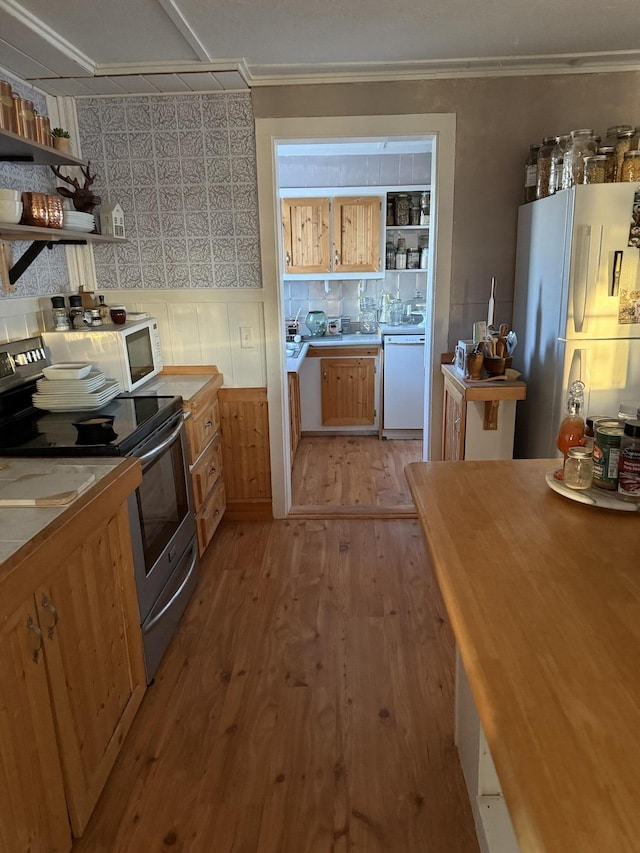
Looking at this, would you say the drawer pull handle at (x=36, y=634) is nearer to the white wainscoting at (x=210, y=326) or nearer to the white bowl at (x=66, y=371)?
the white bowl at (x=66, y=371)

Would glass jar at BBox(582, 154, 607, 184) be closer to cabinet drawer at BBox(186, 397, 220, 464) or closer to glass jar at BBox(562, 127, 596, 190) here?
glass jar at BBox(562, 127, 596, 190)

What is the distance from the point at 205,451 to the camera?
9.97ft

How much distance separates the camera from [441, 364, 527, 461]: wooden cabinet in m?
2.81


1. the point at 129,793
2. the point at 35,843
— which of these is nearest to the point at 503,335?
the point at 129,793

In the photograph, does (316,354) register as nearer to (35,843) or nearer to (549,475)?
(549,475)

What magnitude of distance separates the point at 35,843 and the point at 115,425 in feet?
4.16

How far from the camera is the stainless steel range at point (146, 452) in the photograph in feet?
6.49

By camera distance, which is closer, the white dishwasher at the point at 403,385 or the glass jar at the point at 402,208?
the white dishwasher at the point at 403,385

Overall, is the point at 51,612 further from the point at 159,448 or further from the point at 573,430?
the point at 573,430

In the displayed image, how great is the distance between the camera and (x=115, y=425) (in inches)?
84.9

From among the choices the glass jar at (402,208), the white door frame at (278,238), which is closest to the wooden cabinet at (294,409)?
the white door frame at (278,238)

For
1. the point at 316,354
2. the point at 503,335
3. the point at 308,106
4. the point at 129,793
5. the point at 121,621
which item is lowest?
the point at 129,793

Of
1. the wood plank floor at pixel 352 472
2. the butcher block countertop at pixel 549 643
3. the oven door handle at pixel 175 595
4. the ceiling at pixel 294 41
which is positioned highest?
the ceiling at pixel 294 41

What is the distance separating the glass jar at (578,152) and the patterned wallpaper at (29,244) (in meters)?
2.46
